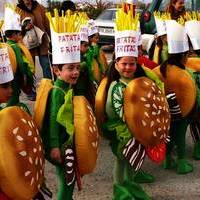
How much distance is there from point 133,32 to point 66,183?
1.25 meters

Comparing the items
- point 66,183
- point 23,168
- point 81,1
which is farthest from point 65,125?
point 81,1

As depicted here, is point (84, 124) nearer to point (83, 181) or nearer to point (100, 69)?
point (83, 181)

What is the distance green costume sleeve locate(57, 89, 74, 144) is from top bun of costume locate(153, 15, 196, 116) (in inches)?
59.7

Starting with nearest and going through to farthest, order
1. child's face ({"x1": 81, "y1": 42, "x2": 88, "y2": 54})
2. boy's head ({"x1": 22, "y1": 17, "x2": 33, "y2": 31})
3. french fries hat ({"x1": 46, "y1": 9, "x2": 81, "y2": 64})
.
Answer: french fries hat ({"x1": 46, "y1": 9, "x2": 81, "y2": 64}) < child's face ({"x1": 81, "y1": 42, "x2": 88, "y2": 54}) < boy's head ({"x1": 22, "y1": 17, "x2": 33, "y2": 31})

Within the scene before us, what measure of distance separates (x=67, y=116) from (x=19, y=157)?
0.69 meters

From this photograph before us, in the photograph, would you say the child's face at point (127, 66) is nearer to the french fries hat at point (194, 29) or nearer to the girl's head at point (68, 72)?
the girl's head at point (68, 72)

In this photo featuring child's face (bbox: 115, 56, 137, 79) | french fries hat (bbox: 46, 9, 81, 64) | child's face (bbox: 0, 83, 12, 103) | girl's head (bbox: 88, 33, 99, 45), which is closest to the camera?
child's face (bbox: 0, 83, 12, 103)

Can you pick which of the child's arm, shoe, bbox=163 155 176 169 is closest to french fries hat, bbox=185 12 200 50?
shoe, bbox=163 155 176 169

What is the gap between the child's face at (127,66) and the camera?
4.11 metres

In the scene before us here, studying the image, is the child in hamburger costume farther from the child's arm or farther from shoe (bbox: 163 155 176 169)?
shoe (bbox: 163 155 176 169)

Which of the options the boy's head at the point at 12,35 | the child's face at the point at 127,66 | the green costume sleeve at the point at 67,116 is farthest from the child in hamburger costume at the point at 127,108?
the boy's head at the point at 12,35

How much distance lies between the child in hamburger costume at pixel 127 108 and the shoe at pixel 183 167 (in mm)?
932

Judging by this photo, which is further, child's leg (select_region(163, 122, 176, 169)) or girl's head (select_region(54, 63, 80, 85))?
child's leg (select_region(163, 122, 176, 169))

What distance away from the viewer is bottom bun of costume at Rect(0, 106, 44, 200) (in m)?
2.86
